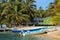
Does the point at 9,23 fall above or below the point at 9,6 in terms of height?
below

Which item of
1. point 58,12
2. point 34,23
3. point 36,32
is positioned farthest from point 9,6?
point 58,12

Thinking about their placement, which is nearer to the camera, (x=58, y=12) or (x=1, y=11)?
(x=58, y=12)

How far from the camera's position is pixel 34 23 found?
67.2 metres

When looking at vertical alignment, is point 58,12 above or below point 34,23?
above

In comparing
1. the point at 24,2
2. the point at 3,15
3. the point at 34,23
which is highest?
the point at 24,2

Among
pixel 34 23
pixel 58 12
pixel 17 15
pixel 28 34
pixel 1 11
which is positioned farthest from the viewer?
pixel 34 23

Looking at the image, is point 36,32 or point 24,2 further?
point 24,2

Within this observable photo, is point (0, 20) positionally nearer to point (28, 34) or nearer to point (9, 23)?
point (9, 23)

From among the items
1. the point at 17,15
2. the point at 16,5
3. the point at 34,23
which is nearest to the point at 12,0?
the point at 16,5

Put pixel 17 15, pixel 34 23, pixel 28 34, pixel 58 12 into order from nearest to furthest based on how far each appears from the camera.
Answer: pixel 58 12, pixel 28 34, pixel 17 15, pixel 34 23

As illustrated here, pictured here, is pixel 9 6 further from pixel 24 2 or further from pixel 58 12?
pixel 58 12

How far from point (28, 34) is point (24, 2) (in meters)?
23.0

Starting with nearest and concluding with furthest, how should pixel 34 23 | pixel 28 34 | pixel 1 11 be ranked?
1. pixel 28 34
2. pixel 1 11
3. pixel 34 23

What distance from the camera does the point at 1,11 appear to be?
57.5 meters
